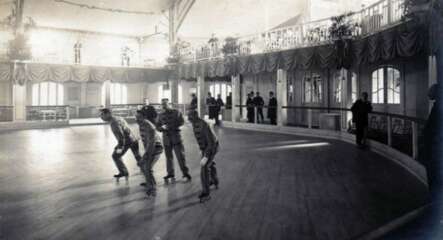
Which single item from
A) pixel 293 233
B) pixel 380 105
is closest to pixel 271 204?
pixel 293 233

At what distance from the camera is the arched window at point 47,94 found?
26.7 metres

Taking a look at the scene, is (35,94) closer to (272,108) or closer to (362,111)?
(272,108)

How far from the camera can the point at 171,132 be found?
7.63 meters

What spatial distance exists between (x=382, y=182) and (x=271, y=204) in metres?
2.66

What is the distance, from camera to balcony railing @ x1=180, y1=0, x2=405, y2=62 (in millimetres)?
12484

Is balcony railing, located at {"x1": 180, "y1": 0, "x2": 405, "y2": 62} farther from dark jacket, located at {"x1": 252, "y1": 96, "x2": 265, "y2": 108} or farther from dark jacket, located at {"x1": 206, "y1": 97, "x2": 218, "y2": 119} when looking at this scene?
dark jacket, located at {"x1": 206, "y1": 97, "x2": 218, "y2": 119}

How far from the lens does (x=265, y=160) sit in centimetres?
1002

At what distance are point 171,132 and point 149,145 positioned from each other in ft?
3.39

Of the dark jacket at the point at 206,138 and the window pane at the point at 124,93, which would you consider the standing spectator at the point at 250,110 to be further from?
the dark jacket at the point at 206,138

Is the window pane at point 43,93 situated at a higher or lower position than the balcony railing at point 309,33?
lower

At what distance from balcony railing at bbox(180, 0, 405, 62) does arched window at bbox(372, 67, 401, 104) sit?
82.6 inches

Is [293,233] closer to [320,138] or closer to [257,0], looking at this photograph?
[320,138]

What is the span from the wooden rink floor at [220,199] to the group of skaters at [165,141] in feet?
0.86

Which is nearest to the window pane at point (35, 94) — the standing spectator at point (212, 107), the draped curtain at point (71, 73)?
→ the draped curtain at point (71, 73)
